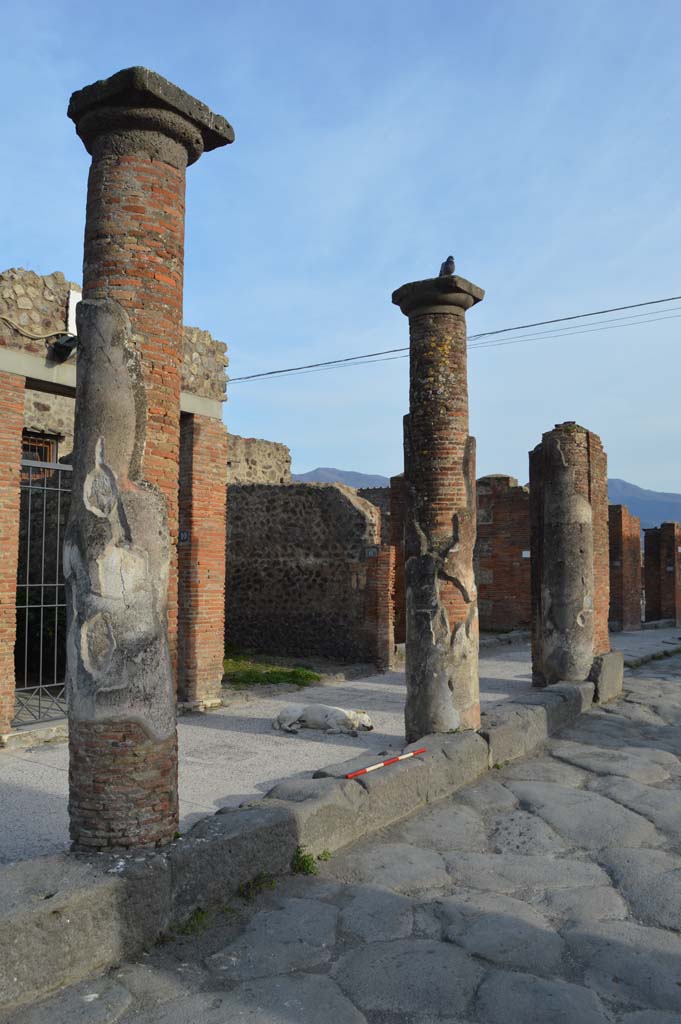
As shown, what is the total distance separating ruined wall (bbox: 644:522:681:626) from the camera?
23172 millimetres

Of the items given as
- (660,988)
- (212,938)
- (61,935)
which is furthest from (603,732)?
(61,935)

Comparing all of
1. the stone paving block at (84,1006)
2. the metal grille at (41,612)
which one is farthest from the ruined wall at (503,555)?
the stone paving block at (84,1006)

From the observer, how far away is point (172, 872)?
340 centimetres

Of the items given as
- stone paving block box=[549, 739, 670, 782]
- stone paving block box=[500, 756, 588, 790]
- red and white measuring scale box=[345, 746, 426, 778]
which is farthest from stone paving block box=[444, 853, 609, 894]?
stone paving block box=[549, 739, 670, 782]

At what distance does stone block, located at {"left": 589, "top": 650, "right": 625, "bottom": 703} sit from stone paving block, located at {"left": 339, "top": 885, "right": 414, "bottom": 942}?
20.9 feet

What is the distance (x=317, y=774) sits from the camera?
5.18 meters

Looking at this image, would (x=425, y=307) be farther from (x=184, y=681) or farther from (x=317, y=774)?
(x=184, y=681)

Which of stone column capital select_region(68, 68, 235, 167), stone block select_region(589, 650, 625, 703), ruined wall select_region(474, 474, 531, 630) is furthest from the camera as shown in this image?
ruined wall select_region(474, 474, 531, 630)

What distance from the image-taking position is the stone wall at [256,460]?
670 inches

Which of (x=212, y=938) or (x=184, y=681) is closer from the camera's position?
(x=212, y=938)

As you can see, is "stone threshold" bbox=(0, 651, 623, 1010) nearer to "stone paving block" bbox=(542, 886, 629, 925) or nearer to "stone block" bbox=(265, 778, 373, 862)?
"stone block" bbox=(265, 778, 373, 862)

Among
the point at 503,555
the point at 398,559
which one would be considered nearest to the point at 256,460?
the point at 398,559

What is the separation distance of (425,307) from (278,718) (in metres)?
4.32

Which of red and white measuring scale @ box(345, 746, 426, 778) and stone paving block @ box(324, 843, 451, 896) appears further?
red and white measuring scale @ box(345, 746, 426, 778)
